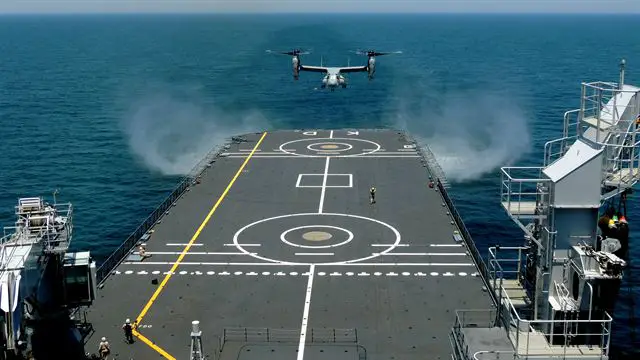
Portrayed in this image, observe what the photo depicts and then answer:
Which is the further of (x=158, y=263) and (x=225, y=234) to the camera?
(x=225, y=234)

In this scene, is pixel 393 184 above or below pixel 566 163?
below

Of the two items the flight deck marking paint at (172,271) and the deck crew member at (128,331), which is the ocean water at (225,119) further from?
the deck crew member at (128,331)

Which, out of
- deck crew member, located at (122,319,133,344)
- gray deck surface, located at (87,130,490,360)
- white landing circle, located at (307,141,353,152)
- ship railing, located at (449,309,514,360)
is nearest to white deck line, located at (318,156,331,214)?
gray deck surface, located at (87,130,490,360)

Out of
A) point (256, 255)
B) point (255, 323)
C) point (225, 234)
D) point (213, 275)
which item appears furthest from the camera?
point (225, 234)

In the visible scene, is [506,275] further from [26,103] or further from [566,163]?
[26,103]

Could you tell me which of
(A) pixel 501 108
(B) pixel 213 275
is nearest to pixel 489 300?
(B) pixel 213 275

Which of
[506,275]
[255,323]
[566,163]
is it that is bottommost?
[506,275]
